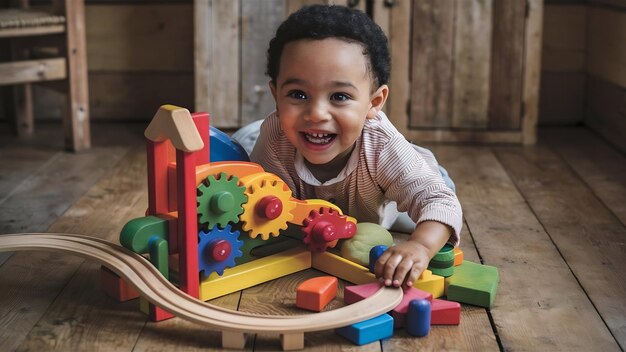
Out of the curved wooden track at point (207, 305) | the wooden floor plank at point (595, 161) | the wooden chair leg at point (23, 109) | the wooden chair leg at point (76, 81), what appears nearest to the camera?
the curved wooden track at point (207, 305)

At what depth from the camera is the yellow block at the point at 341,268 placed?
4.38ft

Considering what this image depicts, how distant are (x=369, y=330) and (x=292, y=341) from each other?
112 millimetres

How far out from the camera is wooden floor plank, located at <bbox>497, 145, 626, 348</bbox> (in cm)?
133

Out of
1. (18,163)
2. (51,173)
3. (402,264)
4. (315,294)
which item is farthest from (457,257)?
(18,163)

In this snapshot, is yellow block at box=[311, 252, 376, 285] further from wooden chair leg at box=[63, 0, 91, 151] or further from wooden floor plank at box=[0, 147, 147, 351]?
wooden chair leg at box=[63, 0, 91, 151]

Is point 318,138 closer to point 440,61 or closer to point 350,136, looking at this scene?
point 350,136

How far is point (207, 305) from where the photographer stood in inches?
44.4

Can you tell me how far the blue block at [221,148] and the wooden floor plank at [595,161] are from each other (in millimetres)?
877

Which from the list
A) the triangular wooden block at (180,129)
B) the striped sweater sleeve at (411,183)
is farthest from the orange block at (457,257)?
the triangular wooden block at (180,129)

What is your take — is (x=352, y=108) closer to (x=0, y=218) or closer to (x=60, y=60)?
(x=0, y=218)

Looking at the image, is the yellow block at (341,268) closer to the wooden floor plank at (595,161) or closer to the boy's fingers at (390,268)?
the boy's fingers at (390,268)

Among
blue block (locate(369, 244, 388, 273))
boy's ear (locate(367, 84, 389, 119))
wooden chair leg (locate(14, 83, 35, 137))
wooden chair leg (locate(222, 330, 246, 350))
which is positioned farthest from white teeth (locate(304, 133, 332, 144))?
wooden chair leg (locate(14, 83, 35, 137))

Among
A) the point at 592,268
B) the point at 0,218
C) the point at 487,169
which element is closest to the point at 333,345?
the point at 592,268

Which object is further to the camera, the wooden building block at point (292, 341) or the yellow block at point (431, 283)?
the yellow block at point (431, 283)
